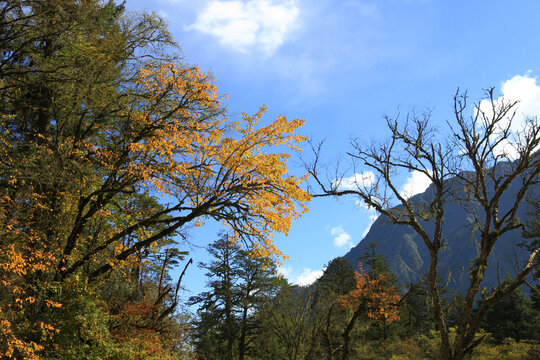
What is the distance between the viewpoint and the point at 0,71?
8.74m

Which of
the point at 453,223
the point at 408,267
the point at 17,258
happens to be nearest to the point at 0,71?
the point at 17,258

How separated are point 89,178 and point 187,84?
4.02 metres

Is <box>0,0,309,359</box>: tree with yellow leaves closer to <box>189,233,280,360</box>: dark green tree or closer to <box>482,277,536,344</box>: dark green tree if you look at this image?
<box>189,233,280,360</box>: dark green tree

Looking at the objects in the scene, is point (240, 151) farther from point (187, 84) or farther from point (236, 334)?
point (236, 334)

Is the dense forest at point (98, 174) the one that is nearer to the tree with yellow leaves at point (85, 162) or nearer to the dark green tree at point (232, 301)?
the tree with yellow leaves at point (85, 162)

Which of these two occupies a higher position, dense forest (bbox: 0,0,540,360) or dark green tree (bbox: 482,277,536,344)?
dense forest (bbox: 0,0,540,360)

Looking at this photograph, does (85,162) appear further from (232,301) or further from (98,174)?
(232,301)

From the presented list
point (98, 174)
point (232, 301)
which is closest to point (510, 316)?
point (232, 301)

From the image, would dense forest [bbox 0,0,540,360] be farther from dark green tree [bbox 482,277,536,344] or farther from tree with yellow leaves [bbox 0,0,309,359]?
dark green tree [bbox 482,277,536,344]

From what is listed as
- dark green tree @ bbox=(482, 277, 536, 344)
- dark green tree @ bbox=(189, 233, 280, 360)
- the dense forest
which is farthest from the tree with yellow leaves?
dark green tree @ bbox=(482, 277, 536, 344)

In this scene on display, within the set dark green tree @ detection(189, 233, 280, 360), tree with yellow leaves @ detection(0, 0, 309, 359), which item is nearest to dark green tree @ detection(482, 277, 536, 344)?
dark green tree @ detection(189, 233, 280, 360)

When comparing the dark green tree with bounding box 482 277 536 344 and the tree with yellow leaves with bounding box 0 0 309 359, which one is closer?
the tree with yellow leaves with bounding box 0 0 309 359

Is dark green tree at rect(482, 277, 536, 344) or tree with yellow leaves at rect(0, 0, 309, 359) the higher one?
tree with yellow leaves at rect(0, 0, 309, 359)

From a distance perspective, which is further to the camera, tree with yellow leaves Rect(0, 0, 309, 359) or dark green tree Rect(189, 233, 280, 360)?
dark green tree Rect(189, 233, 280, 360)
